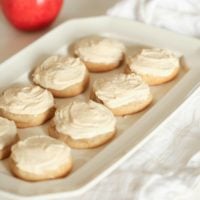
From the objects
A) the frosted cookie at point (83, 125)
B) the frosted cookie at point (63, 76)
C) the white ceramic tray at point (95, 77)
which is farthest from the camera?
the frosted cookie at point (63, 76)

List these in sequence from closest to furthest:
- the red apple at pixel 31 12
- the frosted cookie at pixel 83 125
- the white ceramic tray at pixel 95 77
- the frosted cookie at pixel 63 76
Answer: the white ceramic tray at pixel 95 77 < the frosted cookie at pixel 83 125 < the frosted cookie at pixel 63 76 < the red apple at pixel 31 12

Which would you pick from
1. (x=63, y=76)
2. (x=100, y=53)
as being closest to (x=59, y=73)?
(x=63, y=76)

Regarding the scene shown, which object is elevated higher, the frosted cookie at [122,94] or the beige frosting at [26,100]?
the beige frosting at [26,100]

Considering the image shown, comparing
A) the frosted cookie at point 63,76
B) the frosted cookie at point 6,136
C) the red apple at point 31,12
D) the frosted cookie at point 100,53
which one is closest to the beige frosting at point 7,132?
the frosted cookie at point 6,136

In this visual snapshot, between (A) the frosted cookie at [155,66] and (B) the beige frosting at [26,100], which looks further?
(A) the frosted cookie at [155,66]

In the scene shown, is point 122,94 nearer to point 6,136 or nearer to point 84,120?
point 84,120

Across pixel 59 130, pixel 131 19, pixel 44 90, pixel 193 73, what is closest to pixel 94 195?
pixel 59 130

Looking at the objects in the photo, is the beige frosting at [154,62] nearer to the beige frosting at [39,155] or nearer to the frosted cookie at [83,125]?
the frosted cookie at [83,125]

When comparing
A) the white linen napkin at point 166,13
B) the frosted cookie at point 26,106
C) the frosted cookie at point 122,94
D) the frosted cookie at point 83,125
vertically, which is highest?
the frosted cookie at point 26,106

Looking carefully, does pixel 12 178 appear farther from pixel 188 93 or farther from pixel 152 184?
pixel 188 93
